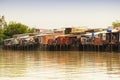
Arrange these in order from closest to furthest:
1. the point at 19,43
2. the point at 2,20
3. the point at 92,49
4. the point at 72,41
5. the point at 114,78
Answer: the point at 114,78 → the point at 92,49 → the point at 72,41 → the point at 19,43 → the point at 2,20

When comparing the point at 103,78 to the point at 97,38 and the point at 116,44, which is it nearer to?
the point at 116,44

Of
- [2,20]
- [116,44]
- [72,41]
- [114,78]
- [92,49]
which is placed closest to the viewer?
[114,78]

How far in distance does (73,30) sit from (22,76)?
2637 inches

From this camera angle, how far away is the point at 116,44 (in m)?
50.3

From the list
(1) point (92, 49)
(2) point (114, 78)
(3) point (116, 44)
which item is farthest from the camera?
(1) point (92, 49)

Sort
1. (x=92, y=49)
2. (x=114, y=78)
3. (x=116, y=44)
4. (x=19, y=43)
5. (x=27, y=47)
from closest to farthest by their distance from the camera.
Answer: (x=114, y=78)
(x=116, y=44)
(x=92, y=49)
(x=27, y=47)
(x=19, y=43)

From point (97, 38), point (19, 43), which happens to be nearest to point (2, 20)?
point (19, 43)

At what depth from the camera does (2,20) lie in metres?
115

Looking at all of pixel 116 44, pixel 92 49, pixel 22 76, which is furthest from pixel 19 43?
pixel 22 76

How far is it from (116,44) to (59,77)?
37236 mm

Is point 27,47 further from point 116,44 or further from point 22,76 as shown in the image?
point 22,76

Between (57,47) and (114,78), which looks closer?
(114,78)

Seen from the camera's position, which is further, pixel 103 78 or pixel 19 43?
pixel 19 43

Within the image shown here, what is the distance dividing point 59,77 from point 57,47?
5427cm
